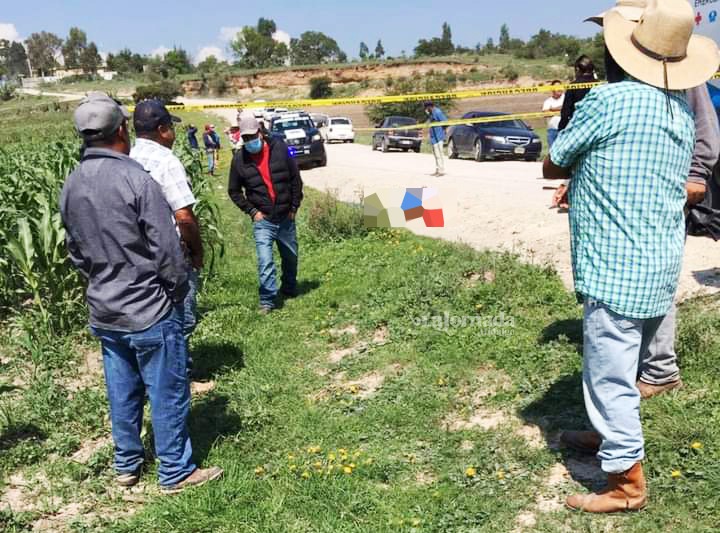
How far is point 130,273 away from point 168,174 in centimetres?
93

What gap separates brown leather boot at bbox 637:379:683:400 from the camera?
398 centimetres

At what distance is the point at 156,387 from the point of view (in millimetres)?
3592

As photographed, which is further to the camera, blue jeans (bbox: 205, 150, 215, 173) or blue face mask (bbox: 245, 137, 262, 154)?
blue jeans (bbox: 205, 150, 215, 173)

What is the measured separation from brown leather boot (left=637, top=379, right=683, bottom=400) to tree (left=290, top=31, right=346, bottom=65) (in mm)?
148045

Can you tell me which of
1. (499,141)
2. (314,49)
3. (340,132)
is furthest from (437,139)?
(314,49)

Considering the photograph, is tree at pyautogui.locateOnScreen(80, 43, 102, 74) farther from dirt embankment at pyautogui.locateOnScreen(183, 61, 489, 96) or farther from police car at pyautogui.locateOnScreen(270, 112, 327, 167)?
police car at pyautogui.locateOnScreen(270, 112, 327, 167)

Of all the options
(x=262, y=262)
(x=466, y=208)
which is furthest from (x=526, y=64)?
(x=262, y=262)

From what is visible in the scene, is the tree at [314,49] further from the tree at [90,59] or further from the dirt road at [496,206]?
the dirt road at [496,206]

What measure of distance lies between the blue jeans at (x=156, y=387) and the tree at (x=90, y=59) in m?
160

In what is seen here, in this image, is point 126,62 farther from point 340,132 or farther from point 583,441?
point 583,441

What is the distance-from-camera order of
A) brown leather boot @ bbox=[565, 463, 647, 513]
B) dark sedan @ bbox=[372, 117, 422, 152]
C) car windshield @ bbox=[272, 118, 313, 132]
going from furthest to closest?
dark sedan @ bbox=[372, 117, 422, 152] < car windshield @ bbox=[272, 118, 313, 132] < brown leather boot @ bbox=[565, 463, 647, 513]

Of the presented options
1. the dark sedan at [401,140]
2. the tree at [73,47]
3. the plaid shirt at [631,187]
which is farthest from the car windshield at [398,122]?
the tree at [73,47]

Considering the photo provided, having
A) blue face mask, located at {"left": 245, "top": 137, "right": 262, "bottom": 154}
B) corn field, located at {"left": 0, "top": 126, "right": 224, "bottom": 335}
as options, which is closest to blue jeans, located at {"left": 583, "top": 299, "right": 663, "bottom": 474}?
blue face mask, located at {"left": 245, "top": 137, "right": 262, "bottom": 154}

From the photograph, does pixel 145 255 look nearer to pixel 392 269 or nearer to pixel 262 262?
pixel 262 262
